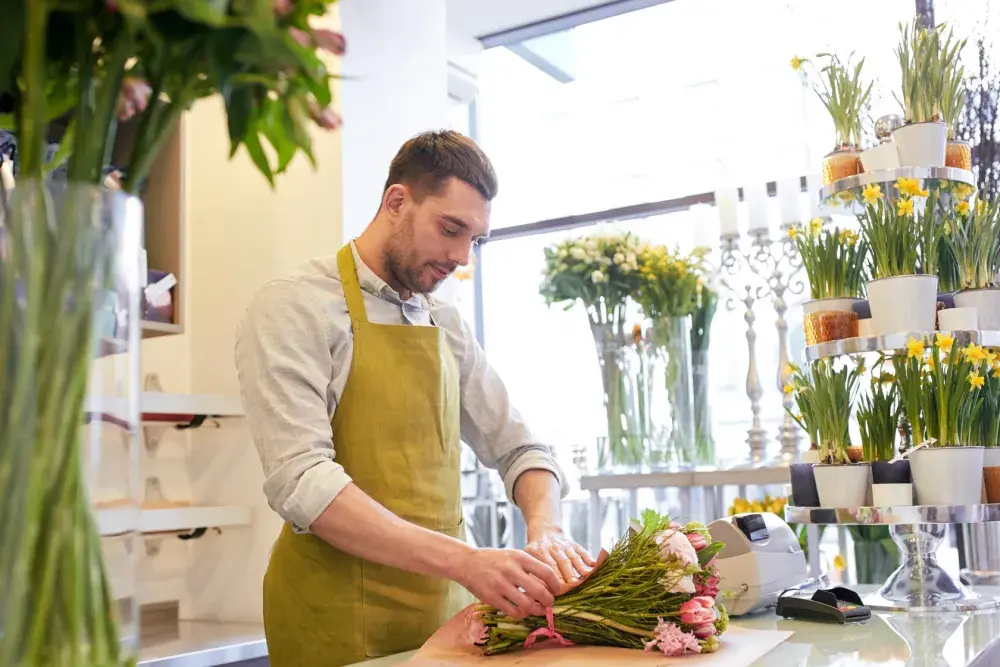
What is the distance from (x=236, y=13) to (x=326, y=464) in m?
1.03

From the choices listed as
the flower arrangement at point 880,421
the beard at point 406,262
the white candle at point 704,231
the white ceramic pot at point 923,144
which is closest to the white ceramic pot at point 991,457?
the flower arrangement at point 880,421

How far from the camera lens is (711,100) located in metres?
4.98

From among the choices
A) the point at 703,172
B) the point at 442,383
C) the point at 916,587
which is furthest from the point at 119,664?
the point at 703,172

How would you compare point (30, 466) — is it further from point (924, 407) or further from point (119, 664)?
point (924, 407)

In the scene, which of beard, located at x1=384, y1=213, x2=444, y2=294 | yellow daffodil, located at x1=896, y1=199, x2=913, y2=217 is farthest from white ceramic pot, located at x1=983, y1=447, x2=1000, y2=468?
beard, located at x1=384, y1=213, x2=444, y2=294

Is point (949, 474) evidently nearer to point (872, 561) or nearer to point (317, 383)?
point (317, 383)

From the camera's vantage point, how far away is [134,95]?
0.72 m

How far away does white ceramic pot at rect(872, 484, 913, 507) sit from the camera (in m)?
1.97

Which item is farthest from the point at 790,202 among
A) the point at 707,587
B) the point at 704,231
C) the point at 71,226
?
the point at 71,226

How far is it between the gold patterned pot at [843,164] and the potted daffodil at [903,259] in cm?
20

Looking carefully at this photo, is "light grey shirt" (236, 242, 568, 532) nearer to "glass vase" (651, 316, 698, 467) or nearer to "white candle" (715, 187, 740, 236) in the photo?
"glass vase" (651, 316, 698, 467)

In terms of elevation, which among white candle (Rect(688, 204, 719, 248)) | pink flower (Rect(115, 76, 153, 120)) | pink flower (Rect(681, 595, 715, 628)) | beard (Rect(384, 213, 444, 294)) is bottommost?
pink flower (Rect(681, 595, 715, 628))

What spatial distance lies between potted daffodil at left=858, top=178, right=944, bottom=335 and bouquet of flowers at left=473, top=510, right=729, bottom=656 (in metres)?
0.78

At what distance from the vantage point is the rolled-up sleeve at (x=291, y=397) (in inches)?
63.3
